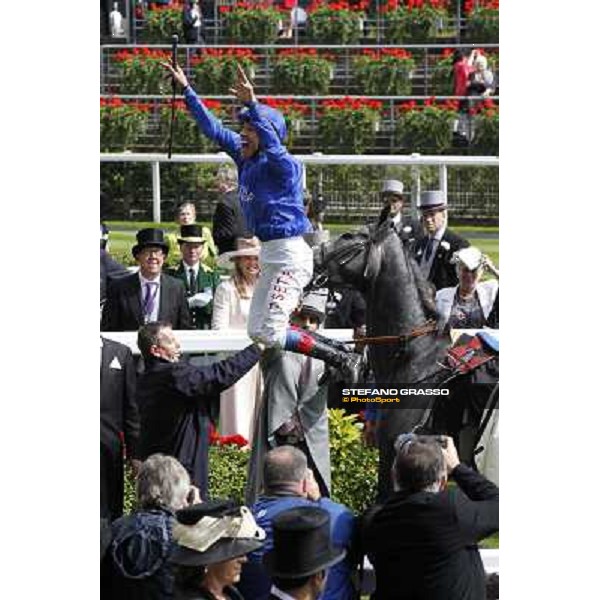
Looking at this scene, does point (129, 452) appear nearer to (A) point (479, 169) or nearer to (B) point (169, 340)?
(B) point (169, 340)

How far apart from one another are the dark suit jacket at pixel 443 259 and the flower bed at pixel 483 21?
2.94 ft

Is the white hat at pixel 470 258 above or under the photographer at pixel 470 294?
above

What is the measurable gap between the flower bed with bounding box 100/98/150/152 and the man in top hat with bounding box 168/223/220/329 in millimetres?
492

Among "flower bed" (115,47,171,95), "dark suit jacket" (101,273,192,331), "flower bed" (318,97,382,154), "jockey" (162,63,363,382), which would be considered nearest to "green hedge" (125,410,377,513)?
"jockey" (162,63,363,382)

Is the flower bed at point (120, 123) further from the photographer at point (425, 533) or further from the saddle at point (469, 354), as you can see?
the photographer at point (425, 533)

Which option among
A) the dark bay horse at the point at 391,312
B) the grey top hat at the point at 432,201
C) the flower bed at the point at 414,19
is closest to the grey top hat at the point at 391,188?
the grey top hat at the point at 432,201

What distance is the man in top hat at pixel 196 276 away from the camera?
8.50 meters
